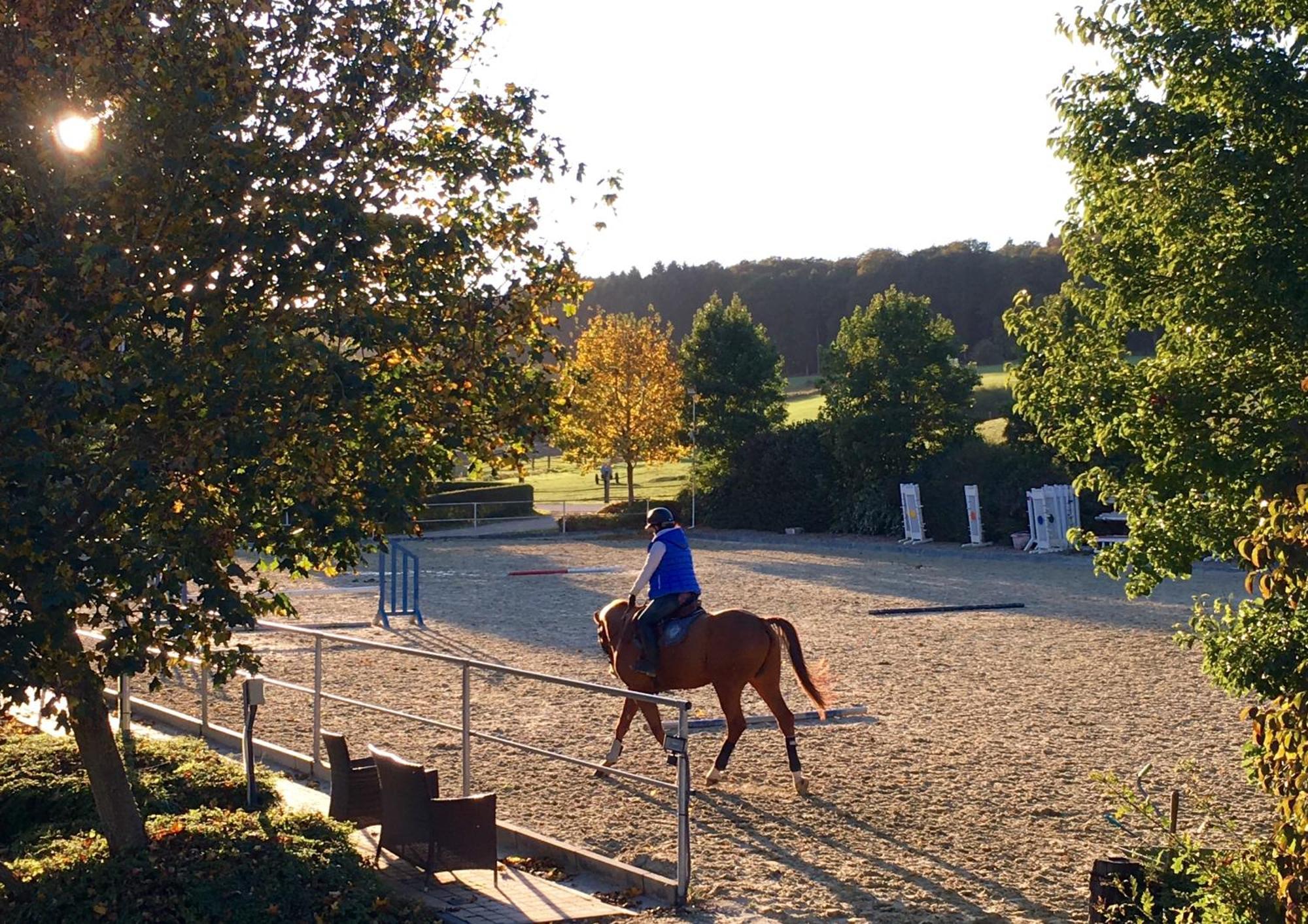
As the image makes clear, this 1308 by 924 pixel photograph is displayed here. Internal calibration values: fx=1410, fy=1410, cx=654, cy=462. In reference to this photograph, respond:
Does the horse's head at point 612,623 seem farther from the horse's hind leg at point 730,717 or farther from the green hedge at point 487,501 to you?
the green hedge at point 487,501

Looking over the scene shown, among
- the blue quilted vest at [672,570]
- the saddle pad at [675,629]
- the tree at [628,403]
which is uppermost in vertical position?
the tree at [628,403]

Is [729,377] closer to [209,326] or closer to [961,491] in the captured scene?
[961,491]

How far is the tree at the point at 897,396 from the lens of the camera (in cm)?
4269

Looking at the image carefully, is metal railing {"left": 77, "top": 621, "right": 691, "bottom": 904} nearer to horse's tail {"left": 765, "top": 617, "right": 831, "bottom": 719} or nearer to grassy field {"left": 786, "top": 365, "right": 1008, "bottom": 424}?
horse's tail {"left": 765, "top": 617, "right": 831, "bottom": 719}

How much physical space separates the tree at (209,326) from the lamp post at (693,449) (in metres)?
39.1

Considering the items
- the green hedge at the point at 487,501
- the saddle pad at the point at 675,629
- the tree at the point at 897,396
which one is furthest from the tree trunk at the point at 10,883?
the green hedge at the point at 487,501

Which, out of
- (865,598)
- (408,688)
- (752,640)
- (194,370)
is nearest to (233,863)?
(194,370)

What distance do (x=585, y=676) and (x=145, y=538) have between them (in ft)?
31.4

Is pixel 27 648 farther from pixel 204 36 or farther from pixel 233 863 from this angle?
pixel 204 36

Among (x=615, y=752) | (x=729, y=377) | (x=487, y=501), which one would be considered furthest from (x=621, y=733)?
(x=729, y=377)

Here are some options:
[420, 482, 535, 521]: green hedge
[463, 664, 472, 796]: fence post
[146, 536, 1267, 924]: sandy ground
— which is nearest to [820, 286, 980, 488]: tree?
[420, 482, 535, 521]: green hedge

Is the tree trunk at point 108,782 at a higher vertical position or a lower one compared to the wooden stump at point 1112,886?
higher

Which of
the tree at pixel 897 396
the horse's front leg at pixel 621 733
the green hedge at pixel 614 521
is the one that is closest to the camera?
the horse's front leg at pixel 621 733

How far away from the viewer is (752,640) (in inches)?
431
